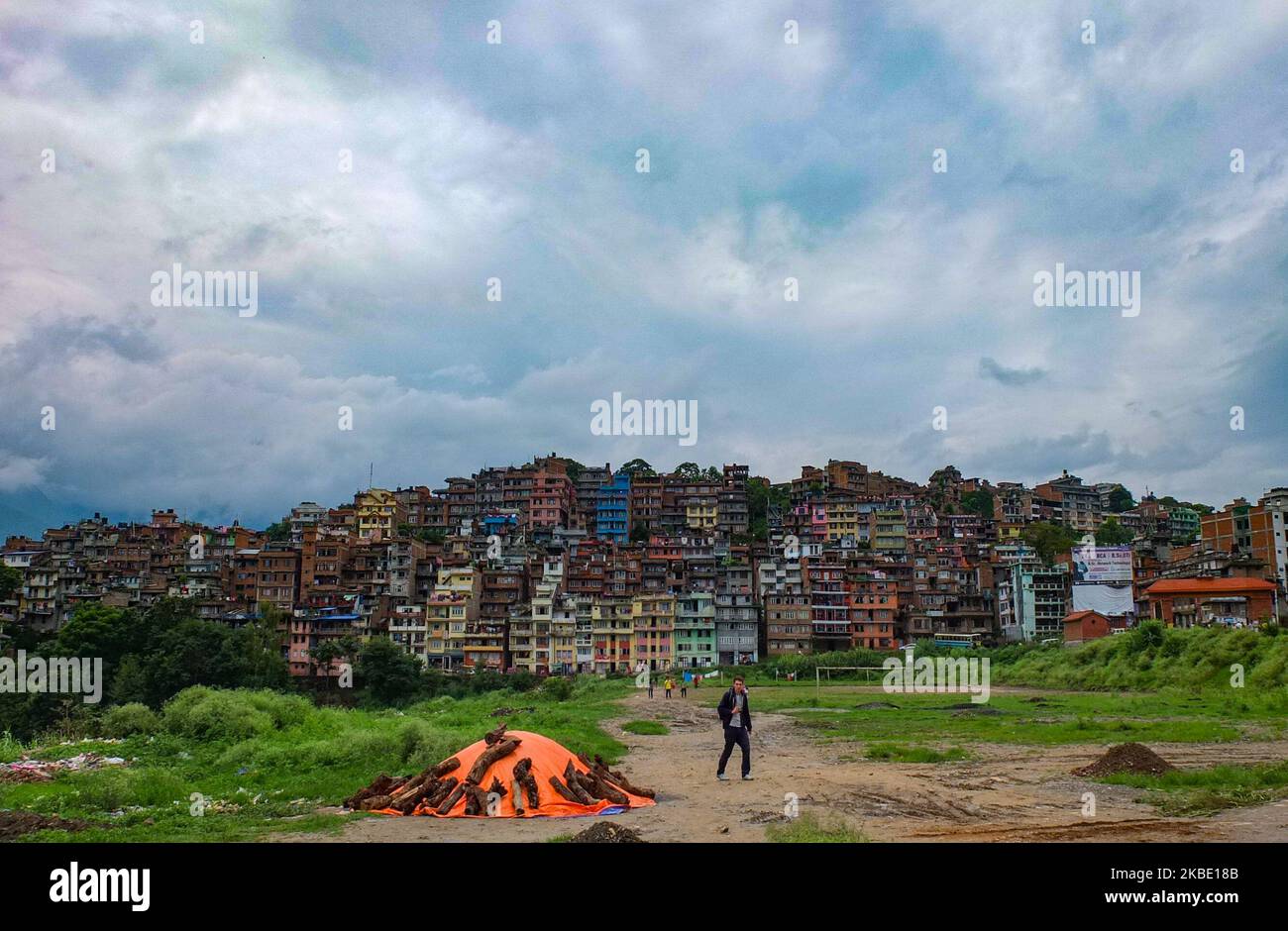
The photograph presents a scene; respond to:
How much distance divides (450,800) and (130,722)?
25.1m

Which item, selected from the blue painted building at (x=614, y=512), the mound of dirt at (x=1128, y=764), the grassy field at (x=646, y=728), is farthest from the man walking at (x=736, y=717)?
the blue painted building at (x=614, y=512)

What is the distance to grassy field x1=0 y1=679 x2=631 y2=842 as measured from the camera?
1552 centimetres

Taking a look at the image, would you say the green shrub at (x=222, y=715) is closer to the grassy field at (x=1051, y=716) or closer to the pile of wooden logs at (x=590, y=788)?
the pile of wooden logs at (x=590, y=788)

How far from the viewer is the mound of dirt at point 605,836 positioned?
11.8 meters

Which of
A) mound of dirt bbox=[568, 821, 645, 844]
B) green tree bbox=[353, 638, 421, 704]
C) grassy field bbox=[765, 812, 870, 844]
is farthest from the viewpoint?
green tree bbox=[353, 638, 421, 704]

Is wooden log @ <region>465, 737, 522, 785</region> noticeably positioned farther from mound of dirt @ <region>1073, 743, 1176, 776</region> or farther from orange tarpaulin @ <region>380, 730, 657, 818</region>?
mound of dirt @ <region>1073, 743, 1176, 776</region>

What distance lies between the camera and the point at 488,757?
15609 mm

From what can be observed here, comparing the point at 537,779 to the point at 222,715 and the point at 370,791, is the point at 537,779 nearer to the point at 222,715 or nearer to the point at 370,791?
the point at 370,791

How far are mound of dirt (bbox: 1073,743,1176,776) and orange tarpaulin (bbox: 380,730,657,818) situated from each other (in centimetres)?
966

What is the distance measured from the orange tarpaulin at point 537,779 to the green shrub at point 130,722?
23.0m

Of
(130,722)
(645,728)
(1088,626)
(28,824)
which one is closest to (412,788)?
(28,824)

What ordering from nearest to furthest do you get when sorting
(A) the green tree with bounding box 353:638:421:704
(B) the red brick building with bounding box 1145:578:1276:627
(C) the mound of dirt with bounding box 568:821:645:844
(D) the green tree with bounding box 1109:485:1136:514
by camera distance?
(C) the mound of dirt with bounding box 568:821:645:844
(B) the red brick building with bounding box 1145:578:1276:627
(A) the green tree with bounding box 353:638:421:704
(D) the green tree with bounding box 1109:485:1136:514

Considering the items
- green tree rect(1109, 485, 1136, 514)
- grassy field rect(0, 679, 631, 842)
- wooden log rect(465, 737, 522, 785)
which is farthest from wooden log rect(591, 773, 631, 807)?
green tree rect(1109, 485, 1136, 514)

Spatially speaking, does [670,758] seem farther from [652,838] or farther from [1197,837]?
[1197,837]
